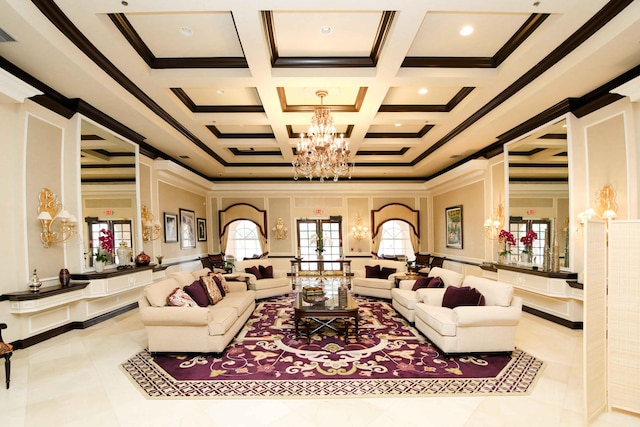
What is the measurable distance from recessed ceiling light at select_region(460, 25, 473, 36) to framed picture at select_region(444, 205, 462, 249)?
5.40 meters

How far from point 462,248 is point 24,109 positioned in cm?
872

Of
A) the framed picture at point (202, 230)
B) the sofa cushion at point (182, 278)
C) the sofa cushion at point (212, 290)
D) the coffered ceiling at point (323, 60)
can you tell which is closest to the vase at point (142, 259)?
the sofa cushion at point (182, 278)

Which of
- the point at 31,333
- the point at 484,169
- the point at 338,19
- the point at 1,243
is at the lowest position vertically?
the point at 31,333

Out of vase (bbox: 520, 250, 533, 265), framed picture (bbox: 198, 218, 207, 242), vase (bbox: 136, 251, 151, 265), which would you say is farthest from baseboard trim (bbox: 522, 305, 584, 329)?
framed picture (bbox: 198, 218, 207, 242)

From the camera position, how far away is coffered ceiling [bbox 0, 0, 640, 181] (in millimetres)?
2855

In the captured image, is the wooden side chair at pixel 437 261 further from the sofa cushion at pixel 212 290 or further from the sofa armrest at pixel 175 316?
the sofa armrest at pixel 175 316

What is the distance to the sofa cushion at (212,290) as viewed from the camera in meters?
4.75

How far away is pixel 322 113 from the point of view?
4.98m

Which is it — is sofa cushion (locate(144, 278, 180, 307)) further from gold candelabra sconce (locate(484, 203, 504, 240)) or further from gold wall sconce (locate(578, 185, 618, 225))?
gold candelabra sconce (locate(484, 203, 504, 240))

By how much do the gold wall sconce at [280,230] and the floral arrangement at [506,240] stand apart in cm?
618

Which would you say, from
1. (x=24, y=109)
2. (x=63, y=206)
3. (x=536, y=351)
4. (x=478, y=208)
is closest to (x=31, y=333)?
(x=63, y=206)

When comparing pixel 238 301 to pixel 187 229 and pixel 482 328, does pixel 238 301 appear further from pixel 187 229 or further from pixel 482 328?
pixel 187 229

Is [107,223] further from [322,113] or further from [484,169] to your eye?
[484,169]

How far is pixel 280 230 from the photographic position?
33.0 ft
